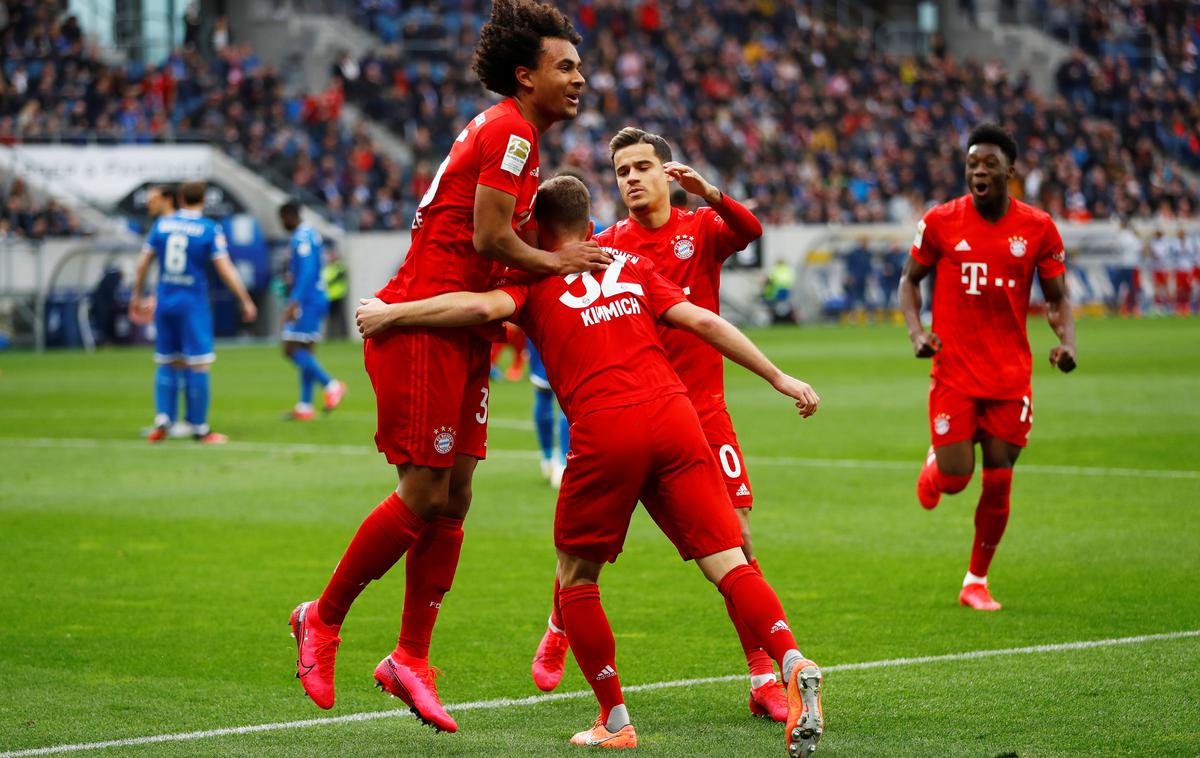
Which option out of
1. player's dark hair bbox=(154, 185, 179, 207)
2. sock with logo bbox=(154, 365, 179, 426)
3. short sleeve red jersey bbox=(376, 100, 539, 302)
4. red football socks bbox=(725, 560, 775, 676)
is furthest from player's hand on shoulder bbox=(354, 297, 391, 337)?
player's dark hair bbox=(154, 185, 179, 207)

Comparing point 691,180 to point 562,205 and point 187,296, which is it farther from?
point 187,296

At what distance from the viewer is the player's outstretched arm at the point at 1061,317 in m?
8.34

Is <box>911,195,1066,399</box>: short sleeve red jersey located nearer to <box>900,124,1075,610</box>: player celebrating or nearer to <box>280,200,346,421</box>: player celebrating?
<box>900,124,1075,610</box>: player celebrating

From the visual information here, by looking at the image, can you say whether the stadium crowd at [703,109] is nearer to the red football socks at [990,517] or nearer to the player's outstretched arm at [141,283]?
the player's outstretched arm at [141,283]

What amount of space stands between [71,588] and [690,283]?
4013mm

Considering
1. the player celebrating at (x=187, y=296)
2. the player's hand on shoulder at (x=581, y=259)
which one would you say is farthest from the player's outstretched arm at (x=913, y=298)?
the player celebrating at (x=187, y=296)

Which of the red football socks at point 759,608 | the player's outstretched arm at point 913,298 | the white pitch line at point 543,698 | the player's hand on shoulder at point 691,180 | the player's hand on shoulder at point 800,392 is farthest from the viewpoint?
the player's outstretched arm at point 913,298

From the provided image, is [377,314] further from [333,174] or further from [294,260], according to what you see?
[333,174]

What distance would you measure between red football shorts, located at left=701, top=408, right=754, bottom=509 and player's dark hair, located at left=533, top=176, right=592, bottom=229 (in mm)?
1168

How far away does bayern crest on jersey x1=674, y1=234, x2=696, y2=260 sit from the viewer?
668 centimetres

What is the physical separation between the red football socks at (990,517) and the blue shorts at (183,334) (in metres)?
10.00

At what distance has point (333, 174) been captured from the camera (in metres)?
39.7

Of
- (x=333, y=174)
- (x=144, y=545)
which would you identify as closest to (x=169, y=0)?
(x=333, y=174)

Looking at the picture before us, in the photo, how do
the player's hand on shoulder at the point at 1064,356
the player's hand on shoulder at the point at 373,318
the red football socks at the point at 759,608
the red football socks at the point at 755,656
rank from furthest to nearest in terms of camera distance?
the player's hand on shoulder at the point at 1064,356
the red football socks at the point at 755,656
the player's hand on shoulder at the point at 373,318
the red football socks at the point at 759,608
